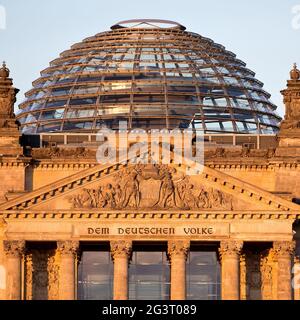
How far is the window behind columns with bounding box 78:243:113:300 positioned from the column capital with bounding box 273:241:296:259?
11.4 meters

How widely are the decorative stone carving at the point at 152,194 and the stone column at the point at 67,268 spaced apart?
2.51 metres

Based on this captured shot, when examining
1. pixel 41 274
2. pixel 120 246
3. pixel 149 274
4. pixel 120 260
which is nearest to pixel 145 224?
pixel 120 246

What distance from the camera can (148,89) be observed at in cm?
17700

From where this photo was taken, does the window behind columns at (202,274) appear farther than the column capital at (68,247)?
Yes

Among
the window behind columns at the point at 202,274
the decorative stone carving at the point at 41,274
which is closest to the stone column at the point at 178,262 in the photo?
the window behind columns at the point at 202,274

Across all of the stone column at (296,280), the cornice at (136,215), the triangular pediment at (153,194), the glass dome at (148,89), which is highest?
the glass dome at (148,89)

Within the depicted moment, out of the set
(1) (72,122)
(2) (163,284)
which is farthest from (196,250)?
(1) (72,122)

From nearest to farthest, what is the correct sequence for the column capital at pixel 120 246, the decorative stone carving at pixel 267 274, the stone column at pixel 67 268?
the stone column at pixel 67 268, the column capital at pixel 120 246, the decorative stone carving at pixel 267 274

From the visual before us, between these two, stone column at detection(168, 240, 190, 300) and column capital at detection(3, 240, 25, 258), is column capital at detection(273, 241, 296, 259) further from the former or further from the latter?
column capital at detection(3, 240, 25, 258)

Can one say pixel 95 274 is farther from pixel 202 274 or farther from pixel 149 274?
pixel 202 274

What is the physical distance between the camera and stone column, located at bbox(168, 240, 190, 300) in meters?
154

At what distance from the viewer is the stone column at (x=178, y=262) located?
504ft

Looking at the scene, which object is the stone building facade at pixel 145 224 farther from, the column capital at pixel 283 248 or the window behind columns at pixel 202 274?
the window behind columns at pixel 202 274
